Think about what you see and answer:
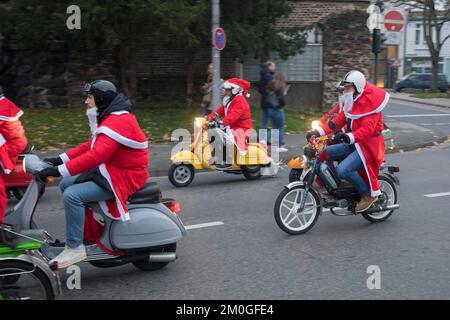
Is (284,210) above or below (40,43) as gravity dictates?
below

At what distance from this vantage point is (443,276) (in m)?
5.16

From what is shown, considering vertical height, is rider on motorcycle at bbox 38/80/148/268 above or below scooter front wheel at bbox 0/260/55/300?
above

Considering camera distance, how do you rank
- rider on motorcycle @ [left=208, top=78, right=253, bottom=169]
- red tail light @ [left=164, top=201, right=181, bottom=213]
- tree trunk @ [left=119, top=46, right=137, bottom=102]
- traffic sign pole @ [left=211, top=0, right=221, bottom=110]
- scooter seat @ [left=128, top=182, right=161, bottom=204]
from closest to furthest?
scooter seat @ [left=128, top=182, right=161, bottom=204] → red tail light @ [left=164, top=201, right=181, bottom=213] → rider on motorcycle @ [left=208, top=78, right=253, bottom=169] → traffic sign pole @ [left=211, top=0, right=221, bottom=110] → tree trunk @ [left=119, top=46, right=137, bottom=102]

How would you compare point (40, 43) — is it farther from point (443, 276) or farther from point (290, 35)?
point (443, 276)

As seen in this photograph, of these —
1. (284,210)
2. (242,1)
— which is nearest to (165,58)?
(242,1)

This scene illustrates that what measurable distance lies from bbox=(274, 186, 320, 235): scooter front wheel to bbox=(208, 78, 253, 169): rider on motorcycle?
315 centimetres

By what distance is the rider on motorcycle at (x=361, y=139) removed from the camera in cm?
640

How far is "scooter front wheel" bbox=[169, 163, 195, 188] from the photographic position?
9547mm

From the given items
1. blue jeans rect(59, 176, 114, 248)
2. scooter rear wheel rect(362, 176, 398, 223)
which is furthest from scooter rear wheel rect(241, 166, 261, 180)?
blue jeans rect(59, 176, 114, 248)

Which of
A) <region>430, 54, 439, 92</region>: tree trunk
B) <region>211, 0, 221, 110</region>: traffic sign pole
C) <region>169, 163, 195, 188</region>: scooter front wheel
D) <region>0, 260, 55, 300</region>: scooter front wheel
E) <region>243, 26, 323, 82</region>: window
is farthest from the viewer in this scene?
<region>430, 54, 439, 92</region>: tree trunk

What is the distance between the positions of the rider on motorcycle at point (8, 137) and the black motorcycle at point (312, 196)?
288 cm

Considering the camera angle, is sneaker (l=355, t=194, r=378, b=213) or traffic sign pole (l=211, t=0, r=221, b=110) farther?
traffic sign pole (l=211, t=0, r=221, b=110)

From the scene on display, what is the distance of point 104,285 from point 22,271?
0.98 m

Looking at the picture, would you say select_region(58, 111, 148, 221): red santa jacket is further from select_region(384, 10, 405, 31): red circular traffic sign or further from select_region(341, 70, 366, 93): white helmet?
select_region(384, 10, 405, 31): red circular traffic sign
